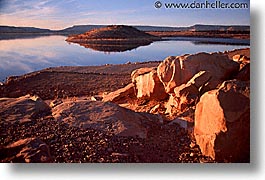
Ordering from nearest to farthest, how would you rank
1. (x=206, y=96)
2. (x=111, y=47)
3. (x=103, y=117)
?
(x=206, y=96), (x=103, y=117), (x=111, y=47)

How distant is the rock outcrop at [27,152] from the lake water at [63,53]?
461 millimetres

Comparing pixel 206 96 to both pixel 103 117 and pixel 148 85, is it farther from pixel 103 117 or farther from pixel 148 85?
pixel 103 117

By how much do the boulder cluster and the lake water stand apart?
0.23 ft

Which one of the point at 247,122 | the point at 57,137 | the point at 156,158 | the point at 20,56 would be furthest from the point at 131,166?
the point at 20,56

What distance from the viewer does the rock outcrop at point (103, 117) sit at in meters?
2.81

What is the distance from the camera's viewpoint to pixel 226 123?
8.49 ft

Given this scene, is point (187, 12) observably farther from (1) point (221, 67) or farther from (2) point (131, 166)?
(2) point (131, 166)

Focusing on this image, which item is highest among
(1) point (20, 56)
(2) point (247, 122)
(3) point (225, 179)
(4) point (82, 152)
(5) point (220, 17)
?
(5) point (220, 17)

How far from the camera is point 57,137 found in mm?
2795

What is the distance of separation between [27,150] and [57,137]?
21 centimetres

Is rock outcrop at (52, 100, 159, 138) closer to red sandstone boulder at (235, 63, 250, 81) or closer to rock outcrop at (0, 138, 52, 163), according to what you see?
rock outcrop at (0, 138, 52, 163)

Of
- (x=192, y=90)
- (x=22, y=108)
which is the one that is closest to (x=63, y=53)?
(x=22, y=108)

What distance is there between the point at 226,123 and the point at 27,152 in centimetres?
128

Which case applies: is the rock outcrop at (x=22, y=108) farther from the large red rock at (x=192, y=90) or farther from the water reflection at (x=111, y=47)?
the large red rock at (x=192, y=90)
